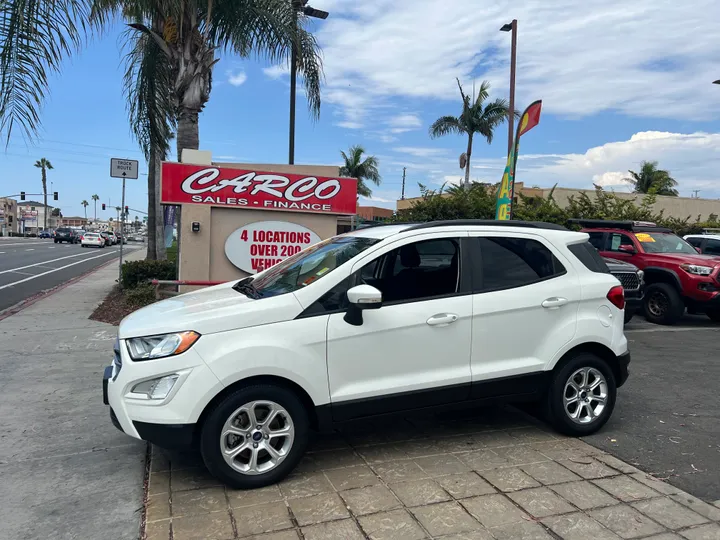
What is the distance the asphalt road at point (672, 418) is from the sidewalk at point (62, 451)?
3.73 m

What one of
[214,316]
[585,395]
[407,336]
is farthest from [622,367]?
[214,316]

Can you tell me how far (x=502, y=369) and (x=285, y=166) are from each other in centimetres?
755

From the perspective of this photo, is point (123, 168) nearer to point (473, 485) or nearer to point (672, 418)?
point (473, 485)

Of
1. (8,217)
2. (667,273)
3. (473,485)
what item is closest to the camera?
(473,485)

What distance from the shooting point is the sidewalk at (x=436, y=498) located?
333cm

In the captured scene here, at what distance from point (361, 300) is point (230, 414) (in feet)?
3.71

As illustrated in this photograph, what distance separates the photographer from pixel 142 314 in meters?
4.12

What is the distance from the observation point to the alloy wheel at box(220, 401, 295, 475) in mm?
3708

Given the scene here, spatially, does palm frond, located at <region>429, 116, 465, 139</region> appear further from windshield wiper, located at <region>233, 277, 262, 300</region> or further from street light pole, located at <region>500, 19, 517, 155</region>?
windshield wiper, located at <region>233, 277, 262, 300</region>

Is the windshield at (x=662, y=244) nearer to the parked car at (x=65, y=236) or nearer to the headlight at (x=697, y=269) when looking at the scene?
the headlight at (x=697, y=269)

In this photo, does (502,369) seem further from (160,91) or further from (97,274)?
(97,274)

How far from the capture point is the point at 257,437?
376 cm

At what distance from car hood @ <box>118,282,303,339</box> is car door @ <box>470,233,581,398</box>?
4.96ft

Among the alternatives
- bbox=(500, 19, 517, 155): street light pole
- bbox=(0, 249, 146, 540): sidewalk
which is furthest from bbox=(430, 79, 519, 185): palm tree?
bbox=(0, 249, 146, 540): sidewalk
